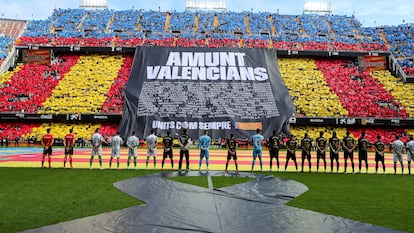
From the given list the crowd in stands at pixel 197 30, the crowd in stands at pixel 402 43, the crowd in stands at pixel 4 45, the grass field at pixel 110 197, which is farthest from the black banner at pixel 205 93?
the grass field at pixel 110 197

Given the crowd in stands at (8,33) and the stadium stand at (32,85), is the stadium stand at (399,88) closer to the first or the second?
the stadium stand at (32,85)

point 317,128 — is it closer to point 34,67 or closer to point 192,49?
point 192,49

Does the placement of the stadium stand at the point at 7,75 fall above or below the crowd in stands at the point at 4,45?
below

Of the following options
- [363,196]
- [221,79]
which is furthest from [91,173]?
[221,79]

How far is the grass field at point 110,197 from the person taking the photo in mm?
7391

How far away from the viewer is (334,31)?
54.2 metres

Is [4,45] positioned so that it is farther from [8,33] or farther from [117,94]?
[117,94]

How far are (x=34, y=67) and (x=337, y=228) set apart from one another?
4801 centimetres

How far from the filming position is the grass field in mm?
7391

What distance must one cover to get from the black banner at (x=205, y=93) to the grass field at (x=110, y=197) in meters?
20.5

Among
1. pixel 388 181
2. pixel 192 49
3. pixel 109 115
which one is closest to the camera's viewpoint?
pixel 388 181

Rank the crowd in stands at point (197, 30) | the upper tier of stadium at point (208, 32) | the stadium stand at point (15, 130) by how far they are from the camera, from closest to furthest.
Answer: the stadium stand at point (15, 130), the upper tier of stadium at point (208, 32), the crowd in stands at point (197, 30)

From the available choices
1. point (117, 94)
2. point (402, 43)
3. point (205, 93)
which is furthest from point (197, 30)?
point (402, 43)

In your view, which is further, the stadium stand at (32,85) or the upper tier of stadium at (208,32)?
the upper tier of stadium at (208,32)
